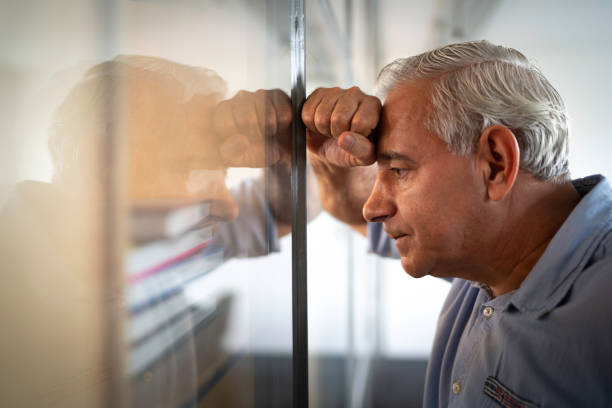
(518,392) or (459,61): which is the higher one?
(459,61)

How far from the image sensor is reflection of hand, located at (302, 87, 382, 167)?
73cm

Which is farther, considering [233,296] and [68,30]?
[233,296]

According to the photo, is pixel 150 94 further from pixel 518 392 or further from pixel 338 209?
pixel 338 209

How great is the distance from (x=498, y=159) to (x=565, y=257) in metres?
0.19

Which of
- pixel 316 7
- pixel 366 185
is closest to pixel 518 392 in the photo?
pixel 366 185

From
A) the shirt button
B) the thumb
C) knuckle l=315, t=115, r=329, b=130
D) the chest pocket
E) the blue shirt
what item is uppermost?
knuckle l=315, t=115, r=329, b=130

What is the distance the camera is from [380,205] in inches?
30.4

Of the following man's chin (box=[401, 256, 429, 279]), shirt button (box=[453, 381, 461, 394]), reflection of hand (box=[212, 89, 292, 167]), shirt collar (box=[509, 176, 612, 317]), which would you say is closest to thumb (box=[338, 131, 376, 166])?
reflection of hand (box=[212, 89, 292, 167])

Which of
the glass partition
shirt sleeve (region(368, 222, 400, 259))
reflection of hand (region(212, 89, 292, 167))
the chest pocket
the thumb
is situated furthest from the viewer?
shirt sleeve (region(368, 222, 400, 259))

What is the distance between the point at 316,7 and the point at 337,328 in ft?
3.91

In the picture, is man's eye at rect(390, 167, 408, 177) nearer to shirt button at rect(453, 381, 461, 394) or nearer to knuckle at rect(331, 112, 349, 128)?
knuckle at rect(331, 112, 349, 128)

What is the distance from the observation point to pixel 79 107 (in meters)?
0.23

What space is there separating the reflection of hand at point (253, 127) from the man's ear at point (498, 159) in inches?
13.1

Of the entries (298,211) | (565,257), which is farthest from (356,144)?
(565,257)
